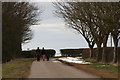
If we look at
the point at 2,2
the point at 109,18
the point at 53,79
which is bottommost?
the point at 53,79

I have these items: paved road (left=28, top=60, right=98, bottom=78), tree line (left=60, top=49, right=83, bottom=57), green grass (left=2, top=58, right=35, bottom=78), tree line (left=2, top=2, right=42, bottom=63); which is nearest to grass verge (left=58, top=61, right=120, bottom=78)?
paved road (left=28, top=60, right=98, bottom=78)

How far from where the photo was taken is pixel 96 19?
141 feet

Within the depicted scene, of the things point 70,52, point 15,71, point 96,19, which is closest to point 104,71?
point 15,71

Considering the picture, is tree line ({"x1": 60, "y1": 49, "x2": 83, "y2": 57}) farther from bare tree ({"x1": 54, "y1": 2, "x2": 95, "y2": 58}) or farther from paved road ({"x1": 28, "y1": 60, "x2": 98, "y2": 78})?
paved road ({"x1": 28, "y1": 60, "x2": 98, "y2": 78})

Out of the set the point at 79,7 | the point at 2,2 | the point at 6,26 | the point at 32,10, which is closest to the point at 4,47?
the point at 6,26

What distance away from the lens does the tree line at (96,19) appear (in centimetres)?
3422

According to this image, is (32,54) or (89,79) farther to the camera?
(32,54)

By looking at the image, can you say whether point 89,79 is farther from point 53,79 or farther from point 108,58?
point 108,58

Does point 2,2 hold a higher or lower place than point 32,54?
higher

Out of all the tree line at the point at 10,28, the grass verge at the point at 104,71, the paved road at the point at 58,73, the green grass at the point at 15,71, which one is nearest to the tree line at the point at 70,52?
the tree line at the point at 10,28

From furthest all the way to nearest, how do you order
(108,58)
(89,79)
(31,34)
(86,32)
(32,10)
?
(31,34) → (32,10) → (86,32) → (108,58) → (89,79)

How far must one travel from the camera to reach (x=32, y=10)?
67.1 m

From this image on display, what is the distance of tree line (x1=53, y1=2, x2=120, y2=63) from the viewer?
34.2 metres

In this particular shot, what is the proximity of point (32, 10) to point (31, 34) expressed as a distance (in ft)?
45.6
